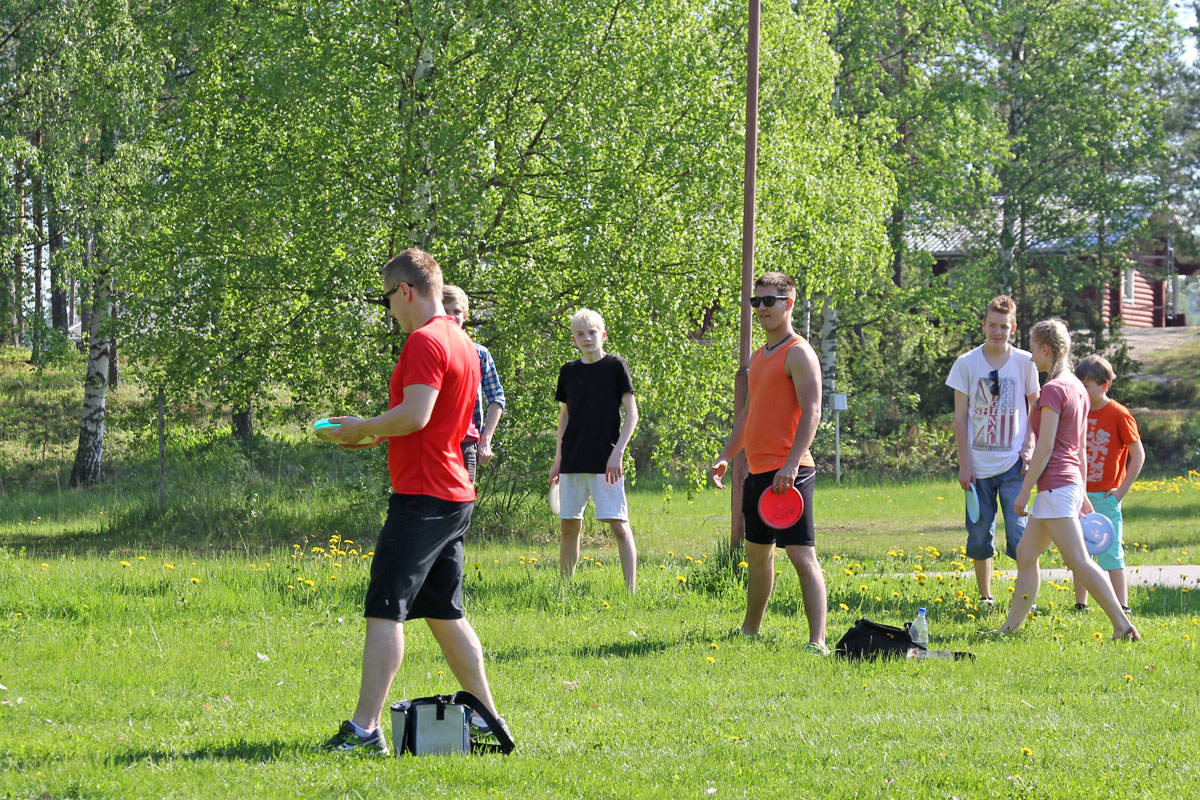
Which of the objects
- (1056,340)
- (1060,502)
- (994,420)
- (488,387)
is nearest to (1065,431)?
(1060,502)

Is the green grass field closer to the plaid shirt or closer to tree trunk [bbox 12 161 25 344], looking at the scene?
the plaid shirt

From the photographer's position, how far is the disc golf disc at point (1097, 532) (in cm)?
763

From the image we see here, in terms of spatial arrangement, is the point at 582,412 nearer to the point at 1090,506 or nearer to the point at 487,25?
the point at 1090,506

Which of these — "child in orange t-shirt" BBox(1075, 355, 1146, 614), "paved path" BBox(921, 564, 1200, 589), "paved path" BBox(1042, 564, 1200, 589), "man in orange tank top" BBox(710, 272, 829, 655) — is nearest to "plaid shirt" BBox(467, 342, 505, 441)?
"man in orange tank top" BBox(710, 272, 829, 655)

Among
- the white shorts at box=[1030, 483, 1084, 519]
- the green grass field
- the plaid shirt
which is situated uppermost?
the plaid shirt

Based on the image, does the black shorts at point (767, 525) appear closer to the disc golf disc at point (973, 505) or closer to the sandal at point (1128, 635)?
the disc golf disc at point (973, 505)

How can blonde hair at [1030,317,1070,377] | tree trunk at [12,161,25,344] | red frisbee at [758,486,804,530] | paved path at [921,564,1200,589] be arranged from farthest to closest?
1. tree trunk at [12,161,25,344]
2. paved path at [921,564,1200,589]
3. blonde hair at [1030,317,1070,377]
4. red frisbee at [758,486,804,530]

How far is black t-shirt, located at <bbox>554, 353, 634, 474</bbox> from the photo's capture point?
860 centimetres

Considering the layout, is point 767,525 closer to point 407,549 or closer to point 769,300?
point 769,300

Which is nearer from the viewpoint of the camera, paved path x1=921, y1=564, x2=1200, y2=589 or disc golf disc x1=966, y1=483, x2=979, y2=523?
disc golf disc x1=966, y1=483, x2=979, y2=523

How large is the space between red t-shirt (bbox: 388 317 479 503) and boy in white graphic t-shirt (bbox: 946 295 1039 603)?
451cm

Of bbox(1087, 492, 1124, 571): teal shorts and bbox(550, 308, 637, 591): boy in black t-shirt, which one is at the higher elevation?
bbox(550, 308, 637, 591): boy in black t-shirt

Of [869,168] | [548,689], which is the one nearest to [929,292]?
[869,168]

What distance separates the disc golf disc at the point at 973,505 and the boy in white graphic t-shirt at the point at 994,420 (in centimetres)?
3
